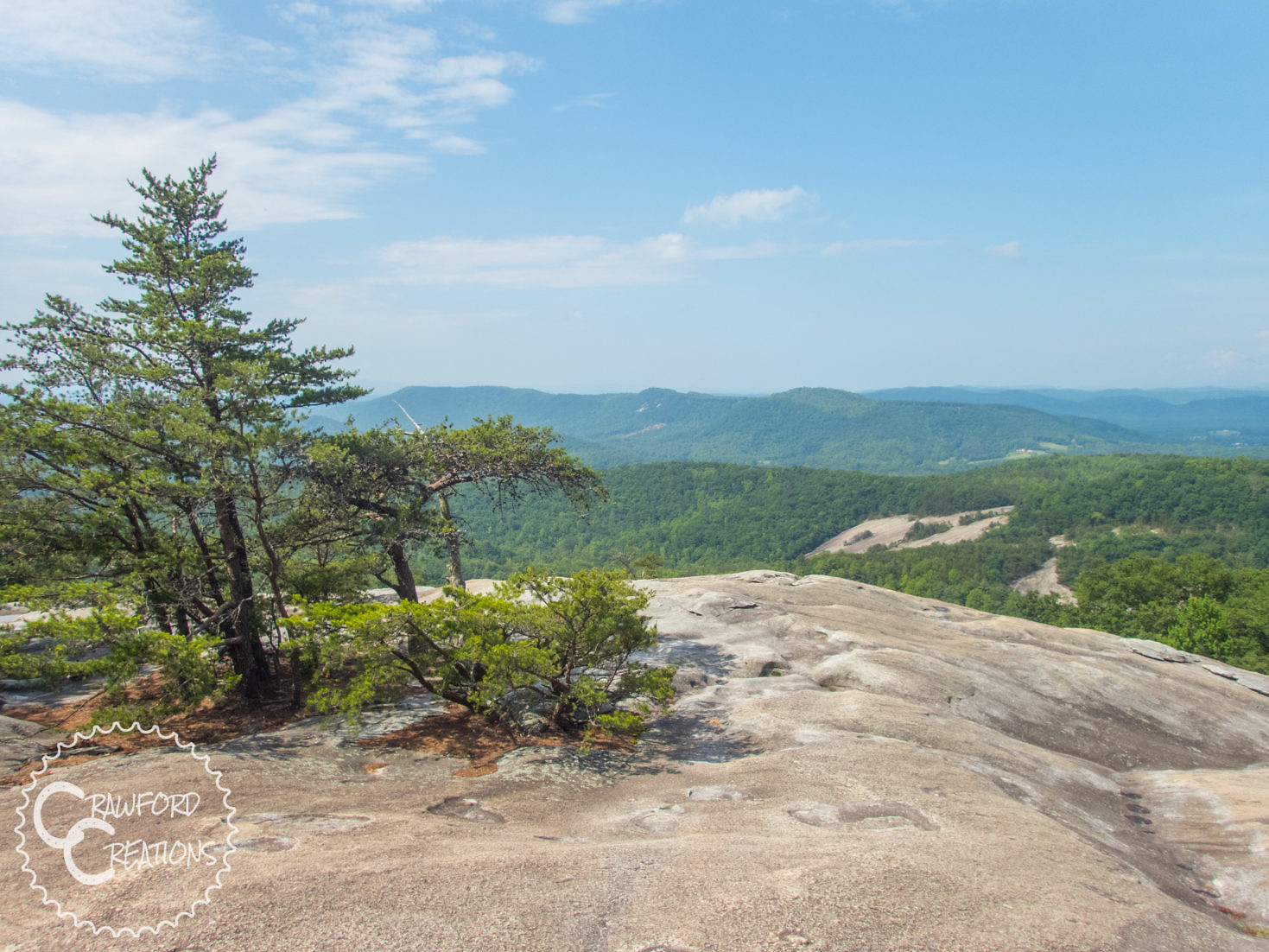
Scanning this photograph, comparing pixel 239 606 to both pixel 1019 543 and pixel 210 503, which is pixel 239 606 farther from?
pixel 1019 543

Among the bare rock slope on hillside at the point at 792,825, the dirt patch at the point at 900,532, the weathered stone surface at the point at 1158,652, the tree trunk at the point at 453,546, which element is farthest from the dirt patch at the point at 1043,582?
the tree trunk at the point at 453,546

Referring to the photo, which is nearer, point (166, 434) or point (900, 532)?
point (166, 434)

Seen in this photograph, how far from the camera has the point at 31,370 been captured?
16812 millimetres

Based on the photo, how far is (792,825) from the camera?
11742 mm

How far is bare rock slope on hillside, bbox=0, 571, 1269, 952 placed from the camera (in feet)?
26.0

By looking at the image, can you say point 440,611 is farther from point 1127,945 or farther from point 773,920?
point 1127,945

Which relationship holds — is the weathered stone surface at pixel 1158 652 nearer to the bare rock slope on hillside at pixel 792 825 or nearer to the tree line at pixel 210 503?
the bare rock slope on hillside at pixel 792 825

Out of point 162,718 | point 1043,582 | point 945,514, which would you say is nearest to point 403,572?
point 162,718

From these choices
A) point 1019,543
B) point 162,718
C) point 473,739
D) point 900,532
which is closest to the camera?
point 473,739

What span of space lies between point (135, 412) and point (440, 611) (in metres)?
9.95

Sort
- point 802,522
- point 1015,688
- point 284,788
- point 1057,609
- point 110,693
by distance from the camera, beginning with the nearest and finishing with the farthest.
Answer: point 284,788
point 110,693
point 1015,688
point 1057,609
point 802,522

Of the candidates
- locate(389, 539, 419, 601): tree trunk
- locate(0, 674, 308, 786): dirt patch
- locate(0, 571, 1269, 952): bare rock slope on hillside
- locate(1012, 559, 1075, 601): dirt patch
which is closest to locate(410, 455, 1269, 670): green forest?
locate(1012, 559, 1075, 601): dirt patch

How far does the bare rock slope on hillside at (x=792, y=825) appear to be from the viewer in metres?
7.91

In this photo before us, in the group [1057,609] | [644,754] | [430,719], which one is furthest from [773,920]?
[1057,609]
